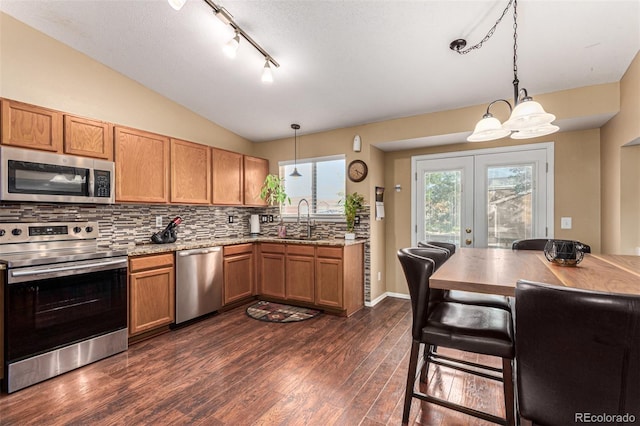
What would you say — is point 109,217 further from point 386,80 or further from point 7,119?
point 386,80

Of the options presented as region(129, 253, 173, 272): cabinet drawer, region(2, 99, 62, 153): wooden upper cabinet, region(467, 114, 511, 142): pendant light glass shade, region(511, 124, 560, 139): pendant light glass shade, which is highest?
region(2, 99, 62, 153): wooden upper cabinet

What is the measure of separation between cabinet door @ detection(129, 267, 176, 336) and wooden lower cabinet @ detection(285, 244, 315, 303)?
4.52 feet

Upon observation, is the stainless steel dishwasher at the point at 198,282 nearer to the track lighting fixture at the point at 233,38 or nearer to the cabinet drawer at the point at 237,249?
the cabinet drawer at the point at 237,249

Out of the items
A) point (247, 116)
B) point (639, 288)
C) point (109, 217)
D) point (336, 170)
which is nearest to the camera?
point (639, 288)

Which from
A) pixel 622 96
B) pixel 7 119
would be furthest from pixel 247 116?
pixel 622 96

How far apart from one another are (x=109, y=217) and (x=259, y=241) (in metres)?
1.74

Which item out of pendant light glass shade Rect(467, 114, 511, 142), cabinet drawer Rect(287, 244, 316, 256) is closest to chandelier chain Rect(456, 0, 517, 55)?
pendant light glass shade Rect(467, 114, 511, 142)

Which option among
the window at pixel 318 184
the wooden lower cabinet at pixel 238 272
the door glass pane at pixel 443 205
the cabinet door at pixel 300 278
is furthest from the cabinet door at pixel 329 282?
the door glass pane at pixel 443 205

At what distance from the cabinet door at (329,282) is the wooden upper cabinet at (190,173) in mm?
1676

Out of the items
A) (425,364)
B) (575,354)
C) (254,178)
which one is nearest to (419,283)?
(575,354)

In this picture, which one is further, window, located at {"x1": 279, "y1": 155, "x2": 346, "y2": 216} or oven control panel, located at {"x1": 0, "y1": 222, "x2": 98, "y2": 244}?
window, located at {"x1": 279, "y1": 155, "x2": 346, "y2": 216}

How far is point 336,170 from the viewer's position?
432 centimetres

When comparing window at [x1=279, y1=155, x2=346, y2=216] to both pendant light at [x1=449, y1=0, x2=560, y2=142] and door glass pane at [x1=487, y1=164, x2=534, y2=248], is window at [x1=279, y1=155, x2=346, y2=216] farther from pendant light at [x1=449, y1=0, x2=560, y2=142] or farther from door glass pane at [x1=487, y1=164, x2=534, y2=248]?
pendant light at [x1=449, y1=0, x2=560, y2=142]

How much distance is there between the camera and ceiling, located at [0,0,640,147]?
6.84 feet
